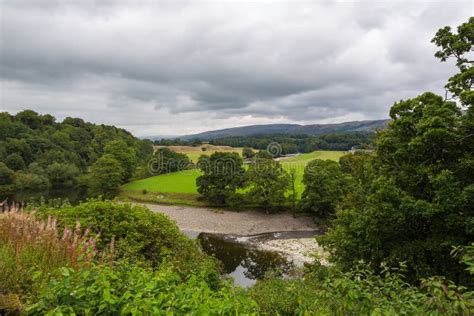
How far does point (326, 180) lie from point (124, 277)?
97.1 ft

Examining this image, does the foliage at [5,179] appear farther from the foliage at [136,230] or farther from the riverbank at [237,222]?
the foliage at [136,230]

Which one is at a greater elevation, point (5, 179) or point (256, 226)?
point (5, 179)

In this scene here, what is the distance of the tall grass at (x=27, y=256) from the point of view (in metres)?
3.55

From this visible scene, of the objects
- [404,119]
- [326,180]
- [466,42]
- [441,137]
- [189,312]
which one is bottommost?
[326,180]

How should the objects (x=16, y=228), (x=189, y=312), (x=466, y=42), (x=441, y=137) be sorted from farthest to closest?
(x=466, y=42)
(x=441, y=137)
(x=16, y=228)
(x=189, y=312)

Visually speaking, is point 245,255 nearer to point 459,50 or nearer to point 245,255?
point 245,255

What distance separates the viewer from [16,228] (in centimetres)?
490

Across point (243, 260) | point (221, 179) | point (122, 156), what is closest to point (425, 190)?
point (243, 260)

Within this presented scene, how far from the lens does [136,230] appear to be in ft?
27.5

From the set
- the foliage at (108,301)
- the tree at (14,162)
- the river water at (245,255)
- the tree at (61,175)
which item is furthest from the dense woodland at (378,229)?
the tree at (14,162)

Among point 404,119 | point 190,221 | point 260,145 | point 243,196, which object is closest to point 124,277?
point 404,119

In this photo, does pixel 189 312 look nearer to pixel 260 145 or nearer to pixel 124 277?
pixel 124 277

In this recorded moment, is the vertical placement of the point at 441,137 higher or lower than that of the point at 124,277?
higher

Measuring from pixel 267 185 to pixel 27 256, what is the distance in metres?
30.1
